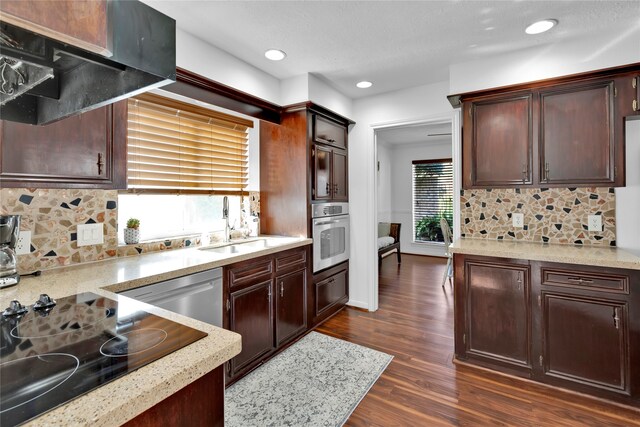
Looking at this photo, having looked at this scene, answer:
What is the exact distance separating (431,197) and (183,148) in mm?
5764

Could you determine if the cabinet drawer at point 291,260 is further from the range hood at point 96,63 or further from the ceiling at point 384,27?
the range hood at point 96,63

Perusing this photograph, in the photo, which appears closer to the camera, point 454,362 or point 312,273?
point 454,362

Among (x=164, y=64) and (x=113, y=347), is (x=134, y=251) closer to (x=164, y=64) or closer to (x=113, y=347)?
(x=113, y=347)

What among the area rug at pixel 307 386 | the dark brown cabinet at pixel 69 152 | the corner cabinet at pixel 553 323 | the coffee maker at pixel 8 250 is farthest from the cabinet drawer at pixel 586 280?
the coffee maker at pixel 8 250

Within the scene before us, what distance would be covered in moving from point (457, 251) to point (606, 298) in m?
0.92

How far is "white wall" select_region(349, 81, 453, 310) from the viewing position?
3641 mm

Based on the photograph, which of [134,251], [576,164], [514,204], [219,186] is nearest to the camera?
[134,251]

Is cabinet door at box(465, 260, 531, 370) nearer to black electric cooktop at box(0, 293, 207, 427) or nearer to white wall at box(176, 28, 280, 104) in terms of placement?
black electric cooktop at box(0, 293, 207, 427)

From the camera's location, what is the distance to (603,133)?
7.60 feet

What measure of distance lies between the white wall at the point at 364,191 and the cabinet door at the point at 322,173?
0.46 m

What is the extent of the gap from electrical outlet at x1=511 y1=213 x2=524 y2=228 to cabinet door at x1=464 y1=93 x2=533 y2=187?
1.10 feet

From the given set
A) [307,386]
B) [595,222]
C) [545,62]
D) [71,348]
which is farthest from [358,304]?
[71,348]

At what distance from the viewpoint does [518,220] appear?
277cm

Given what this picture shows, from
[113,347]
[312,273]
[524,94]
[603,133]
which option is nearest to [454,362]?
[312,273]
